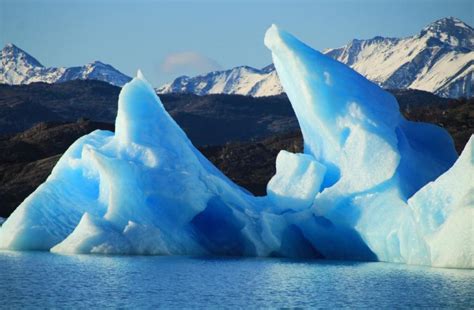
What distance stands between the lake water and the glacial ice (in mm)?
937

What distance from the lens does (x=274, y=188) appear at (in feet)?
96.0

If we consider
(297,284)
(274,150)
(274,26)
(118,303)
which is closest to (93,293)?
(118,303)

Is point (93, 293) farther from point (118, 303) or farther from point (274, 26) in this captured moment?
point (274, 26)

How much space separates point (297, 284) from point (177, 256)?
7.32 meters

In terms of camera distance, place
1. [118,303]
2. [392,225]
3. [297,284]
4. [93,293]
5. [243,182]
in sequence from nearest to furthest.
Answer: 1. [118,303]
2. [93,293]
3. [297,284]
4. [392,225]
5. [243,182]

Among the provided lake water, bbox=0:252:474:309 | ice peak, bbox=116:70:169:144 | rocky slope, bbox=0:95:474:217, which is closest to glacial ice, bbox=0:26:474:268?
ice peak, bbox=116:70:169:144

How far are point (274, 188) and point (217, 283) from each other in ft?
24.6

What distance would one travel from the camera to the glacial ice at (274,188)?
1043 inches

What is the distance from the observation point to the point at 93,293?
19.6m

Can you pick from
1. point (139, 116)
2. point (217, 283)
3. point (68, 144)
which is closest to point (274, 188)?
point (139, 116)

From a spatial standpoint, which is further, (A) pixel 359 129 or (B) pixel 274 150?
(B) pixel 274 150

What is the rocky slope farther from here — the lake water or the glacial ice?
the lake water

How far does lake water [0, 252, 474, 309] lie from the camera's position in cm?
1875

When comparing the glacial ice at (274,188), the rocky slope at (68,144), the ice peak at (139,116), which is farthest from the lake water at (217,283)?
the rocky slope at (68,144)
